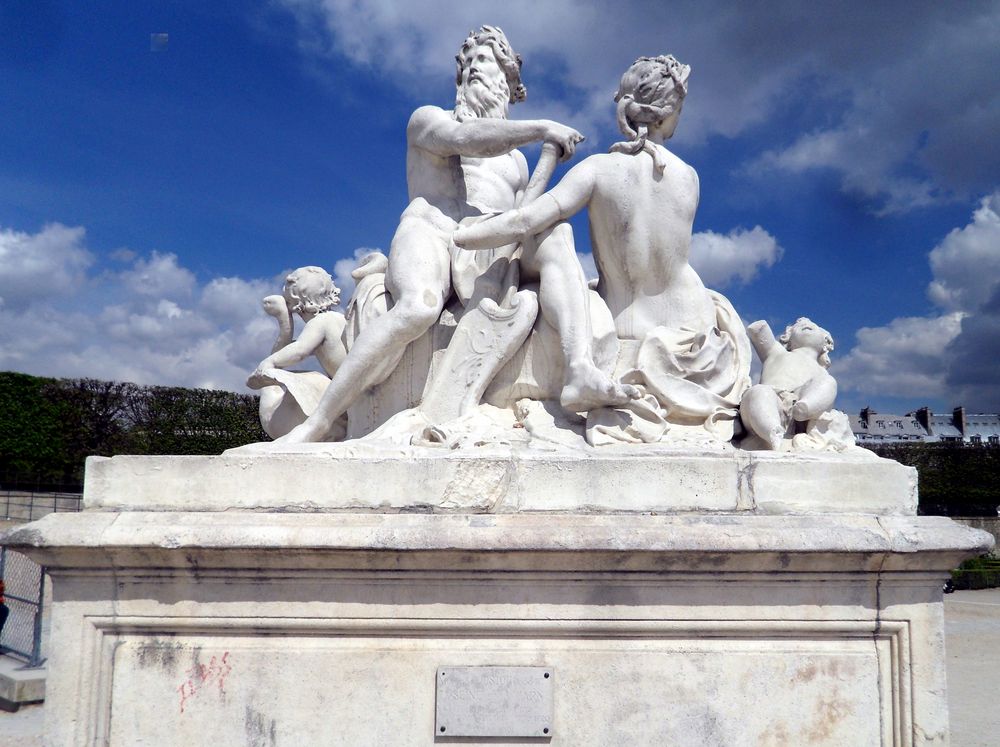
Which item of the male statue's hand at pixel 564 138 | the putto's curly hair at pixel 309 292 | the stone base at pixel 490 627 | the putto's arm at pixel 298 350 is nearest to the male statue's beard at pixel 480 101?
the male statue's hand at pixel 564 138

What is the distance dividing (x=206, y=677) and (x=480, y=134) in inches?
108

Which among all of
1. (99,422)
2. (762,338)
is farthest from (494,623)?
(99,422)

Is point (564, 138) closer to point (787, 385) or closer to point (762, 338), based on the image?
point (762, 338)

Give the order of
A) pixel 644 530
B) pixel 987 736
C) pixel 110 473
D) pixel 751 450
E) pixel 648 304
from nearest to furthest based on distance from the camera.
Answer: pixel 644 530
pixel 110 473
pixel 751 450
pixel 648 304
pixel 987 736

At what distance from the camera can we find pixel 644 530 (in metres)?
2.99

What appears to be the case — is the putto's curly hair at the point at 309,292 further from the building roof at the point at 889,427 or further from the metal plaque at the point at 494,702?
the building roof at the point at 889,427

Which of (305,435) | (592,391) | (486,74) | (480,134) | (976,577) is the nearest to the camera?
(592,391)

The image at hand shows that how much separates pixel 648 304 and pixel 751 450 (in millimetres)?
894

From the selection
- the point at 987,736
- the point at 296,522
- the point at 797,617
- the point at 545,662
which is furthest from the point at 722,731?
the point at 987,736

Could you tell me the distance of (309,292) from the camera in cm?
441

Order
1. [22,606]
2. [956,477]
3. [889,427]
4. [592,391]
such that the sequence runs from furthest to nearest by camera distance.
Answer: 1. [889,427]
2. [956,477]
3. [22,606]
4. [592,391]

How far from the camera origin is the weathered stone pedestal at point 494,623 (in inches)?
118

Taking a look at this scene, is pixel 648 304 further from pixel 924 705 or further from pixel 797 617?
pixel 924 705

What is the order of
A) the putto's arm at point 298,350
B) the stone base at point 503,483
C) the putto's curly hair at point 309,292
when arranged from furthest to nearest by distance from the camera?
1. the putto's curly hair at point 309,292
2. the putto's arm at point 298,350
3. the stone base at point 503,483
